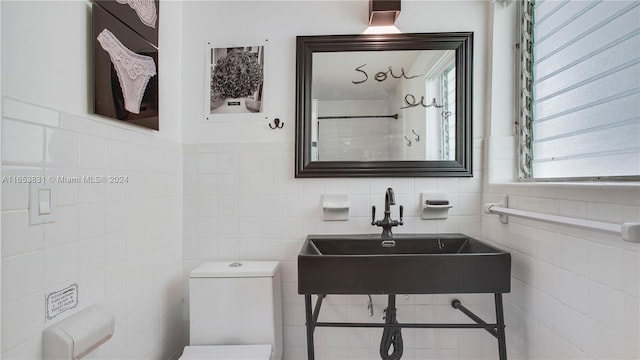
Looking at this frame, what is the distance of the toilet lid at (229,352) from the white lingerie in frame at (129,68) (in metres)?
1.04

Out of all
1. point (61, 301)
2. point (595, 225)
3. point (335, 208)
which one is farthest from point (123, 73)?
point (595, 225)

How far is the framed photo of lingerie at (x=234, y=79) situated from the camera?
157 centimetres

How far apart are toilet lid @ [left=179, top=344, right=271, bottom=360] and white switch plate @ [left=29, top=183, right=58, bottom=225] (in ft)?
2.55

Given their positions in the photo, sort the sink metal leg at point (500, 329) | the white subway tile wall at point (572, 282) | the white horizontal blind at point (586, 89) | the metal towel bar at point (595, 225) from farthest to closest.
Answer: the sink metal leg at point (500, 329)
the white horizontal blind at point (586, 89)
the white subway tile wall at point (572, 282)
the metal towel bar at point (595, 225)

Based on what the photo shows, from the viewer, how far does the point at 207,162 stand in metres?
1.59

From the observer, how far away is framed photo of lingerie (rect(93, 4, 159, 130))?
1.01m

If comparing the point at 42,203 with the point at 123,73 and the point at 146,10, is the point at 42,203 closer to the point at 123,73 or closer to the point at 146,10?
the point at 123,73

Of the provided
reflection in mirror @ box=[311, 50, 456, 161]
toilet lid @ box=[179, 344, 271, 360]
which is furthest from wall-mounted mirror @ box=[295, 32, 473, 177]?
toilet lid @ box=[179, 344, 271, 360]

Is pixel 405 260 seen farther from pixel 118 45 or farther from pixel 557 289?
pixel 118 45

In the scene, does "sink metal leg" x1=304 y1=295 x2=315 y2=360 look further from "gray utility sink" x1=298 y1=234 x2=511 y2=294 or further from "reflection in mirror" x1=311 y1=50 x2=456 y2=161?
"reflection in mirror" x1=311 y1=50 x2=456 y2=161

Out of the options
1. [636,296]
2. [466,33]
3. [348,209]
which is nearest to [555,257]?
[636,296]

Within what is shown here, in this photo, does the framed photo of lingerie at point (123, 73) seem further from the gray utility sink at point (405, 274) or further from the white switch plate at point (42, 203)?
the gray utility sink at point (405, 274)

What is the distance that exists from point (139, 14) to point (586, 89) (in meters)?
1.80

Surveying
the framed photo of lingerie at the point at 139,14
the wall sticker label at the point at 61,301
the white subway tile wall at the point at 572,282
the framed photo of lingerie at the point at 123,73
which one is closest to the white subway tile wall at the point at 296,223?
the white subway tile wall at the point at 572,282
